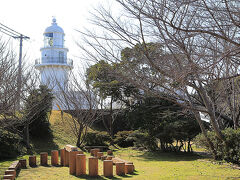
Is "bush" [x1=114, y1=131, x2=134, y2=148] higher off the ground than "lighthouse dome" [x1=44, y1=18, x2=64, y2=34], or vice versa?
"lighthouse dome" [x1=44, y1=18, x2=64, y2=34]

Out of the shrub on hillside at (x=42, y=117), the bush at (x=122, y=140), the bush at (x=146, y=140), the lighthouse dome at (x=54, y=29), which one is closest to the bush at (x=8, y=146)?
the shrub on hillside at (x=42, y=117)

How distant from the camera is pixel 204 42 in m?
7.16

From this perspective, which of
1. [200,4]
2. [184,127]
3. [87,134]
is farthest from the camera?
[87,134]

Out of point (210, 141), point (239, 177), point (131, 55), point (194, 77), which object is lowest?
point (239, 177)

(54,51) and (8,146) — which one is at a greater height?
(54,51)

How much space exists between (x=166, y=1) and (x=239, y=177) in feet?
16.9

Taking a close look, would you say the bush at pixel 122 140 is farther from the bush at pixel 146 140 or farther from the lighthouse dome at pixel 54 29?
the lighthouse dome at pixel 54 29

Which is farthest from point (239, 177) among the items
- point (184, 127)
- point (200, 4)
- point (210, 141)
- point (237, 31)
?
point (184, 127)

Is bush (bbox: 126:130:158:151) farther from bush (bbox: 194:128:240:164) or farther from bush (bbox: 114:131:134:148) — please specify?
bush (bbox: 194:128:240:164)

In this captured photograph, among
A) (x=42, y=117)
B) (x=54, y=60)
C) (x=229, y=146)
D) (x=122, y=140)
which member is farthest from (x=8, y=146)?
(x=54, y=60)

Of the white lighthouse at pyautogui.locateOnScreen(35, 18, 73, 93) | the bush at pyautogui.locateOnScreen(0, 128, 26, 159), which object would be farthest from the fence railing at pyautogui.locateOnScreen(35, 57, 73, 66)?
the bush at pyautogui.locateOnScreen(0, 128, 26, 159)

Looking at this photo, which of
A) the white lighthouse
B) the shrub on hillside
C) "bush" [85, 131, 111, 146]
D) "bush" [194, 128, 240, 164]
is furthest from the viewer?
the white lighthouse

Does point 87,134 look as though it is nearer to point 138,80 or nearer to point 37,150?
point 37,150

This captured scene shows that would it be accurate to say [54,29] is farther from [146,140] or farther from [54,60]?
Answer: [146,140]
